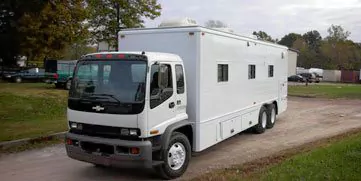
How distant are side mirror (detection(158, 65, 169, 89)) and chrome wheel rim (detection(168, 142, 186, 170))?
118 cm

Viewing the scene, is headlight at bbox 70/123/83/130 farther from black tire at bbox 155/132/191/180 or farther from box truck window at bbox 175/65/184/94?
box truck window at bbox 175/65/184/94

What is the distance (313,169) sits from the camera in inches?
251

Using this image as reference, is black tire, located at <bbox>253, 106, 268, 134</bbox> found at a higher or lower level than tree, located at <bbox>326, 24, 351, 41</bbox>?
lower

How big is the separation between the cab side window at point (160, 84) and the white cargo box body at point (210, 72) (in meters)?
0.87

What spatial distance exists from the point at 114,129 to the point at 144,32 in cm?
263

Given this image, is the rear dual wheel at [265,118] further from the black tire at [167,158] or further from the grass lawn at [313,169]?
the black tire at [167,158]

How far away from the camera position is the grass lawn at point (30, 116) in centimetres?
1115

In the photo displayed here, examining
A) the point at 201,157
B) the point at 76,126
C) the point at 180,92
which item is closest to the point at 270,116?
the point at 201,157

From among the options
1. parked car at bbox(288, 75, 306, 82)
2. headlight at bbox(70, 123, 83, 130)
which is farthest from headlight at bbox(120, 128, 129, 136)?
parked car at bbox(288, 75, 306, 82)

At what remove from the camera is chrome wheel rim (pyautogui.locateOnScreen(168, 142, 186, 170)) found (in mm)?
6805

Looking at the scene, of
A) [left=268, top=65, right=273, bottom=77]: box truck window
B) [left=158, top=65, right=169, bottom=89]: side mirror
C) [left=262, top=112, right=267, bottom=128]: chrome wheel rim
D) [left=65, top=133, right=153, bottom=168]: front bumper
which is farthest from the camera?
[left=268, top=65, right=273, bottom=77]: box truck window

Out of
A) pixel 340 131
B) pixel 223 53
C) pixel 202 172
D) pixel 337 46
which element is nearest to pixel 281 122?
pixel 340 131

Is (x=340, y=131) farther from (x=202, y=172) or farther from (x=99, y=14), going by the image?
(x=99, y=14)

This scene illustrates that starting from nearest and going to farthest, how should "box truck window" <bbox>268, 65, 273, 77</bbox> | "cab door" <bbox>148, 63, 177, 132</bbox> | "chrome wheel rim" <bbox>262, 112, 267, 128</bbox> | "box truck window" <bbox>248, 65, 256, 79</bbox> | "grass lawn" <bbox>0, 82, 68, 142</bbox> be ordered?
"cab door" <bbox>148, 63, 177, 132</bbox> → "box truck window" <bbox>248, 65, 256, 79</bbox> → "grass lawn" <bbox>0, 82, 68, 142</bbox> → "chrome wheel rim" <bbox>262, 112, 267, 128</bbox> → "box truck window" <bbox>268, 65, 273, 77</bbox>
